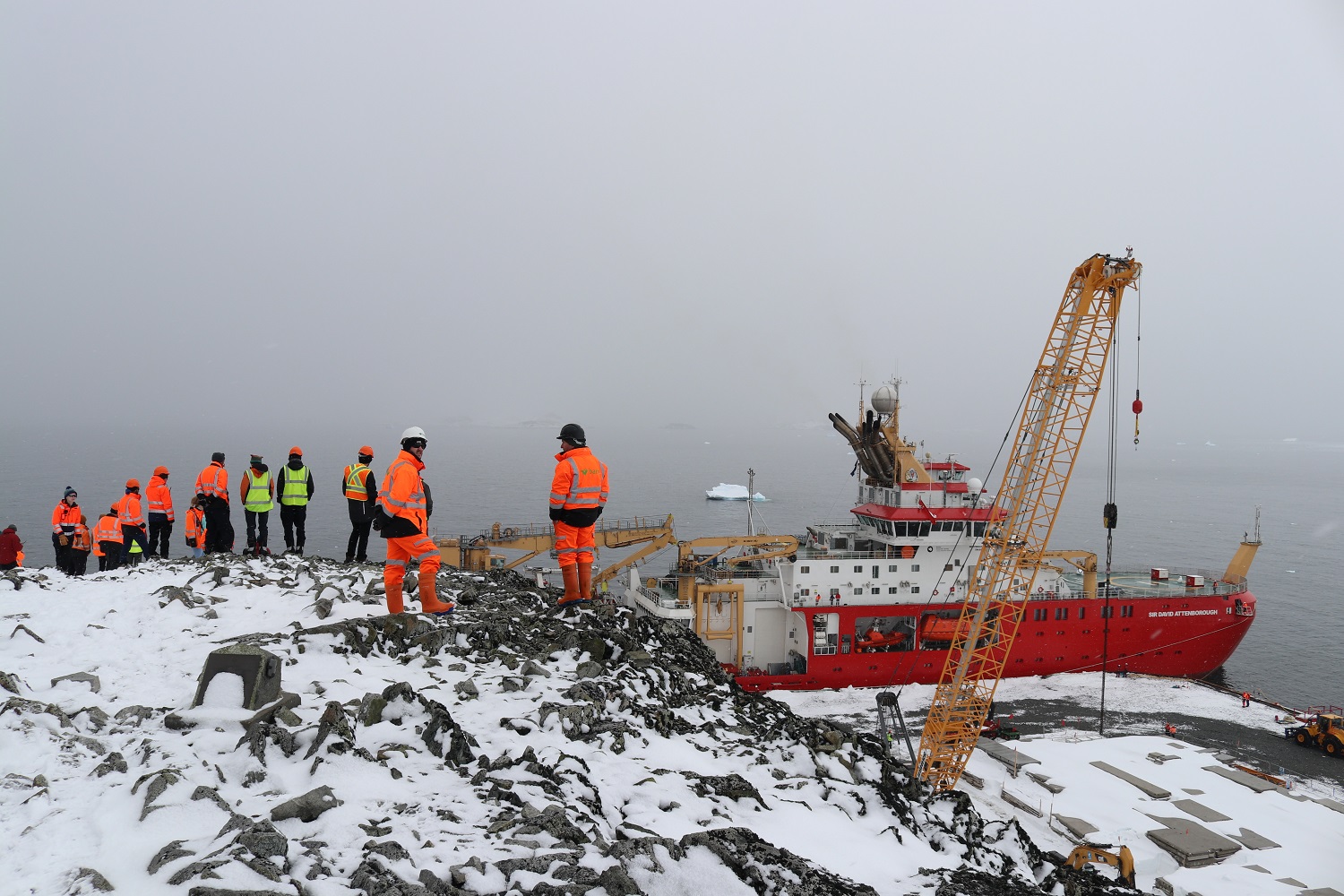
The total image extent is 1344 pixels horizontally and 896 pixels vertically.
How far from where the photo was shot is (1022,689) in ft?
93.7

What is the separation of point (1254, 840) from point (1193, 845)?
73.5 inches

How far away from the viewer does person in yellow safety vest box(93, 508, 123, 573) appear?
1496 centimetres

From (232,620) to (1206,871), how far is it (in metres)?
19.1

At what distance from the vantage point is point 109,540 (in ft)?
49.4

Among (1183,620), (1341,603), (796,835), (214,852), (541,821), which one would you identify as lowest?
(1341,603)

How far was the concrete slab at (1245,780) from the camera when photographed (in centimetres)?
1872

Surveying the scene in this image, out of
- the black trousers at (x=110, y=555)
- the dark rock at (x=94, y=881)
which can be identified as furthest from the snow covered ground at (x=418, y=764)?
the black trousers at (x=110, y=555)

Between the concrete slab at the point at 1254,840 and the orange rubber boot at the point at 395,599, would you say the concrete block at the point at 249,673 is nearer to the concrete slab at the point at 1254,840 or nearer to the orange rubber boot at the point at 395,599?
the orange rubber boot at the point at 395,599

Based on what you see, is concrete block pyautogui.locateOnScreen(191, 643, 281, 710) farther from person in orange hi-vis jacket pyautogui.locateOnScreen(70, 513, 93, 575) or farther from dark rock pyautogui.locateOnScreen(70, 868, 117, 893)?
person in orange hi-vis jacket pyautogui.locateOnScreen(70, 513, 93, 575)

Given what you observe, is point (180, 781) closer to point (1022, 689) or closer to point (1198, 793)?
point (1198, 793)

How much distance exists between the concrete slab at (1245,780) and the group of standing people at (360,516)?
19.6 meters

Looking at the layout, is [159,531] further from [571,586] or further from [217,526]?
[571,586]

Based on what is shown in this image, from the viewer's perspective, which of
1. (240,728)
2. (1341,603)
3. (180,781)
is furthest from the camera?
(1341,603)

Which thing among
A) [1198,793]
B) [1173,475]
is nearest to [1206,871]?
[1198,793]
